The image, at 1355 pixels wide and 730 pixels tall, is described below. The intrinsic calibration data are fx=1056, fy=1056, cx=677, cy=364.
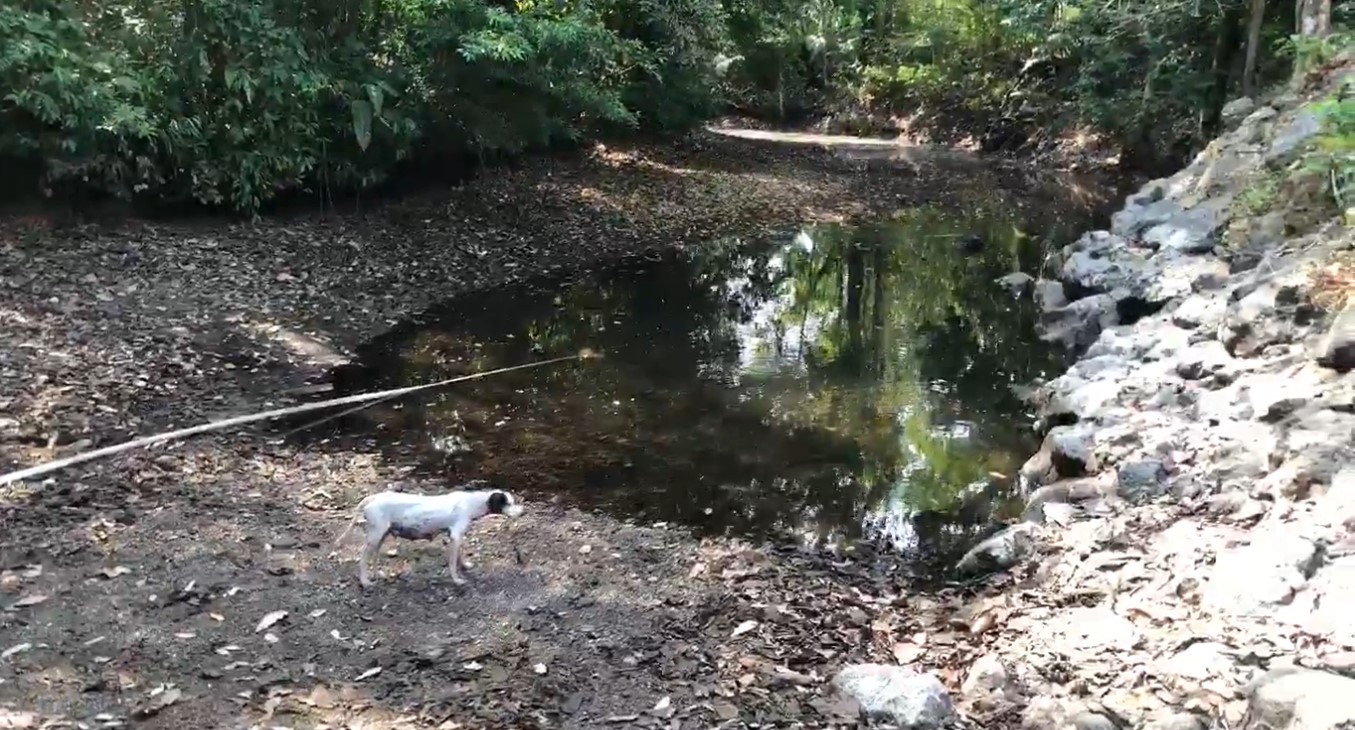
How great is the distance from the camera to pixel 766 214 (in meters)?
17.1

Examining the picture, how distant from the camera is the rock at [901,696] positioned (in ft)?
13.3

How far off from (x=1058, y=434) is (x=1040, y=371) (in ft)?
9.26

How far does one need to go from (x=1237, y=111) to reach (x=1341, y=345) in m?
11.5

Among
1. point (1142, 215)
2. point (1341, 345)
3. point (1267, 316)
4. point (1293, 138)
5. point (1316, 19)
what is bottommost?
point (1142, 215)

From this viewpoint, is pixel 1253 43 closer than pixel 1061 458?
No

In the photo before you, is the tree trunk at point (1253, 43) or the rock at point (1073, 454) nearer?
the rock at point (1073, 454)

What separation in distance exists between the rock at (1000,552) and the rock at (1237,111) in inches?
463

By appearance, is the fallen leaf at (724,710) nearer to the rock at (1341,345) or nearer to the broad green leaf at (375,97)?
the rock at (1341,345)

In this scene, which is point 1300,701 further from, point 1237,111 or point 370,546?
point 1237,111

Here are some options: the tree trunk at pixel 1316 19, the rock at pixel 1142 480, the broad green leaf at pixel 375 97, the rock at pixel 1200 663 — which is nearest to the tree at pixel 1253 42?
the tree trunk at pixel 1316 19

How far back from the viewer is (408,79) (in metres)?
12.8

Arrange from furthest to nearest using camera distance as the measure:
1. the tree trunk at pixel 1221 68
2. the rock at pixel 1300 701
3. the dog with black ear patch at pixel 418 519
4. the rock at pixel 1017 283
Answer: the tree trunk at pixel 1221 68
the rock at pixel 1017 283
the dog with black ear patch at pixel 418 519
the rock at pixel 1300 701

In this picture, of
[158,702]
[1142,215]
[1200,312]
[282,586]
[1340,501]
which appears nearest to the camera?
[158,702]

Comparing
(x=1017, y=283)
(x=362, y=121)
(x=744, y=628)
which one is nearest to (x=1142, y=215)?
(x=1017, y=283)
